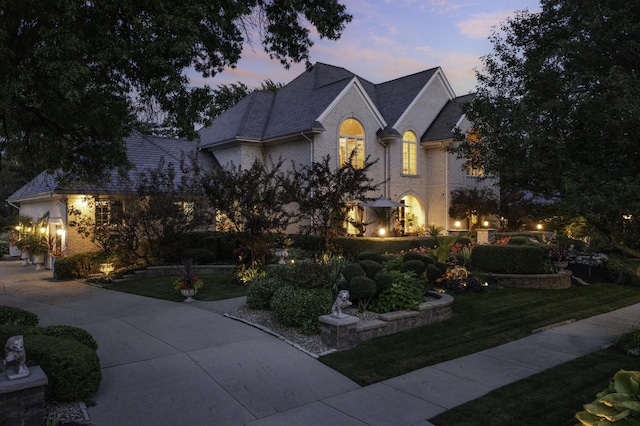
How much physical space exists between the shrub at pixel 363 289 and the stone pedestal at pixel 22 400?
5880 millimetres

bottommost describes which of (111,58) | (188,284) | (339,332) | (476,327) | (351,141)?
(476,327)

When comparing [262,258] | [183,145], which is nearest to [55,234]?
[183,145]

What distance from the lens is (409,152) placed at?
78.5 feet

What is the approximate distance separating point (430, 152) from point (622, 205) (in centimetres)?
2012

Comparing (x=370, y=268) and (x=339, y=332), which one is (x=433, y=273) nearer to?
(x=370, y=268)

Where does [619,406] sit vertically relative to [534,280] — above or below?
above

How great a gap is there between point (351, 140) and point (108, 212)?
11.6m

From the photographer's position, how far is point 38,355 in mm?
5312

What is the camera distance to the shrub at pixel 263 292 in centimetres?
1011

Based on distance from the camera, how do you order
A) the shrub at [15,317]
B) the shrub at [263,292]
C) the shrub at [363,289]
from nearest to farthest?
the shrub at [15,317]
the shrub at [363,289]
the shrub at [263,292]

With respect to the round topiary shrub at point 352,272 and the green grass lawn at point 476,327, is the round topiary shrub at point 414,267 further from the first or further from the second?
the round topiary shrub at point 352,272

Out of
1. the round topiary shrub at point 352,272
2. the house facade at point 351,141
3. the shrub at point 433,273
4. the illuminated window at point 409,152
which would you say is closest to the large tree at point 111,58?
the round topiary shrub at point 352,272

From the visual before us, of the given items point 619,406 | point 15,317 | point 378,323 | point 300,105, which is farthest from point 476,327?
point 300,105

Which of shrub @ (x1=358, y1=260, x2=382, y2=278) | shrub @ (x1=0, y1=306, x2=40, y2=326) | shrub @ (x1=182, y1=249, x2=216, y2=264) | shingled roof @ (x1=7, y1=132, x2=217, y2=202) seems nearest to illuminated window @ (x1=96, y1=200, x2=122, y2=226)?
shingled roof @ (x1=7, y1=132, x2=217, y2=202)
